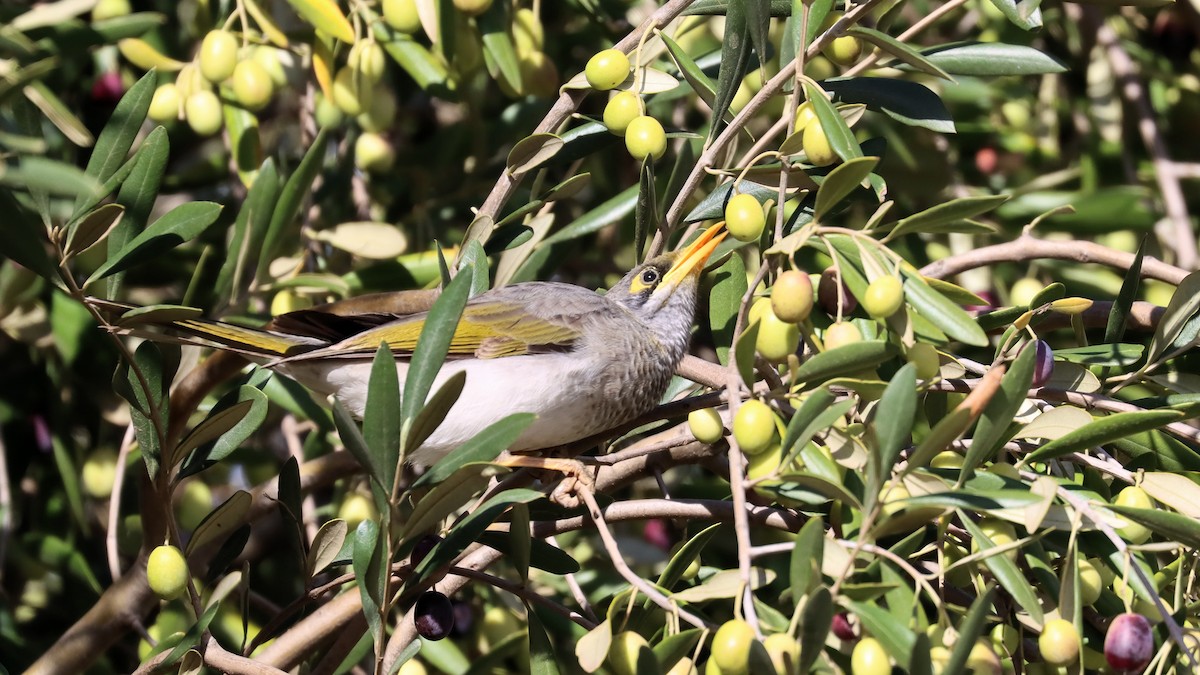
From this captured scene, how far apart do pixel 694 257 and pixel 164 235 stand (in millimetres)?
1402

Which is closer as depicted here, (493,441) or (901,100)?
(493,441)

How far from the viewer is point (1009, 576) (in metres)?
A: 1.68

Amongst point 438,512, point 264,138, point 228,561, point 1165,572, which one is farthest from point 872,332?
point 264,138

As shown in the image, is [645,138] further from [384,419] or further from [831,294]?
[384,419]

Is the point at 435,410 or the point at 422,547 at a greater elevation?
the point at 435,410

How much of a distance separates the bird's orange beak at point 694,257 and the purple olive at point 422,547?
1111 mm

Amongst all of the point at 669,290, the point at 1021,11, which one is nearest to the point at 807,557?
the point at 1021,11

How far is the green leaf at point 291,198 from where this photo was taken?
2973 millimetres

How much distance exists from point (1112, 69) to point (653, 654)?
3132mm

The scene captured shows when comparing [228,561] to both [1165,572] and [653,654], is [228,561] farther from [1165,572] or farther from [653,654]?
[1165,572]

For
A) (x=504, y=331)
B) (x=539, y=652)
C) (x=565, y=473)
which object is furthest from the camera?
(x=504, y=331)

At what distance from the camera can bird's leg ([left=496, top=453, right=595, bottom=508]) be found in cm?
249

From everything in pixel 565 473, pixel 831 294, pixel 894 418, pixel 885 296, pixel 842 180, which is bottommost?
pixel 565 473

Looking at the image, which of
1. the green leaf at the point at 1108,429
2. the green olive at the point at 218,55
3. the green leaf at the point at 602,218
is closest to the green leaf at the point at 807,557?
the green leaf at the point at 1108,429
